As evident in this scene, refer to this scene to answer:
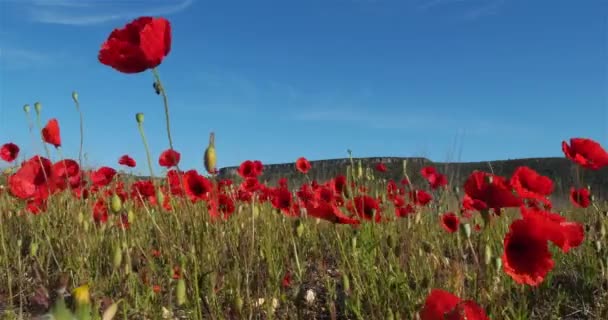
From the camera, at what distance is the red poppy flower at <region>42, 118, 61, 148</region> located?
2812 mm

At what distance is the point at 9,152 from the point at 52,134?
4.31 ft

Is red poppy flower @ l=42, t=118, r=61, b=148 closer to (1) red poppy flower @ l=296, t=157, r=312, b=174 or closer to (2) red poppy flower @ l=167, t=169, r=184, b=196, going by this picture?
(2) red poppy flower @ l=167, t=169, r=184, b=196

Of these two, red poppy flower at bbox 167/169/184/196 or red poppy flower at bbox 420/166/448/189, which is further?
red poppy flower at bbox 420/166/448/189

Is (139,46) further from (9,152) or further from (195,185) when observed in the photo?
(9,152)

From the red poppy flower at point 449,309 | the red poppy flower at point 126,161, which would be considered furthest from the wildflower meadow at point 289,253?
the red poppy flower at point 126,161

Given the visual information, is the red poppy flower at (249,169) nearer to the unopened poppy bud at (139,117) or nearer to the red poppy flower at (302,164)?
the red poppy flower at (302,164)

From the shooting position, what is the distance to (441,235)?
138 inches

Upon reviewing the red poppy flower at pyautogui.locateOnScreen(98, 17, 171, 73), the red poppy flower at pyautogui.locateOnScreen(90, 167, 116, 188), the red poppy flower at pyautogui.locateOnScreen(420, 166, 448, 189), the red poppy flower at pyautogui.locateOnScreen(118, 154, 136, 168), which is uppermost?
the red poppy flower at pyautogui.locateOnScreen(98, 17, 171, 73)

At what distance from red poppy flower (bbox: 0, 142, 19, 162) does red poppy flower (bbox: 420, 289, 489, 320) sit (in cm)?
347

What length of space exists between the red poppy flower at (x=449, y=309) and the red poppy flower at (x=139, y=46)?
114cm

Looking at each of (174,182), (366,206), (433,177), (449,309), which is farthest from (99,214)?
(449,309)

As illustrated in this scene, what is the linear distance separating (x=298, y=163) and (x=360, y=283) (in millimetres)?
1494

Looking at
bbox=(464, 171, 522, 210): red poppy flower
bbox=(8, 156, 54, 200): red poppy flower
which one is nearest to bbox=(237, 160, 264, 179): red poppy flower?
bbox=(8, 156, 54, 200): red poppy flower

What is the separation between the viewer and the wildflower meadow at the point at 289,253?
5.39 feet
